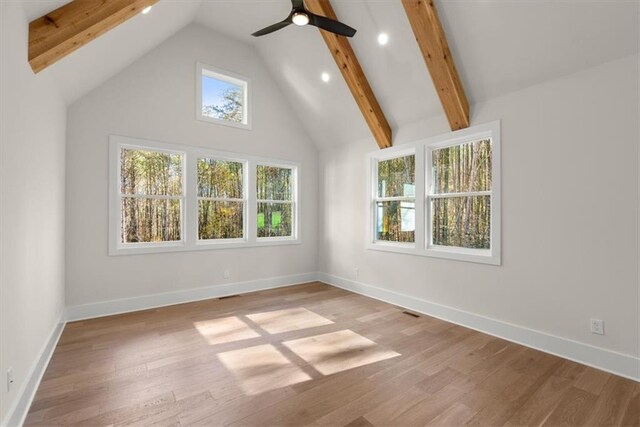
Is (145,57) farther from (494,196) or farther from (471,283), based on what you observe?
(471,283)

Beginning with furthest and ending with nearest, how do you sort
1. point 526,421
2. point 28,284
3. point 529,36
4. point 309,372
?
1. point 529,36
2. point 309,372
3. point 28,284
4. point 526,421

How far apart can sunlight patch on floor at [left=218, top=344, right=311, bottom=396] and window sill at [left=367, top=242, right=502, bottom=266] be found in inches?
90.1

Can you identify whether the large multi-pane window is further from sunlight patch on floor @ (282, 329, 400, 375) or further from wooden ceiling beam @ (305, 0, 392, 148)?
sunlight patch on floor @ (282, 329, 400, 375)

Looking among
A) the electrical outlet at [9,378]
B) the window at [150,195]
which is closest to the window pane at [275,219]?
the window at [150,195]

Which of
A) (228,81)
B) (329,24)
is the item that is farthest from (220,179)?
(329,24)

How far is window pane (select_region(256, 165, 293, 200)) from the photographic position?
534cm

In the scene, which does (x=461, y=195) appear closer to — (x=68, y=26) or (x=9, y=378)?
(x=68, y=26)

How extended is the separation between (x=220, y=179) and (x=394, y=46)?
3.15m

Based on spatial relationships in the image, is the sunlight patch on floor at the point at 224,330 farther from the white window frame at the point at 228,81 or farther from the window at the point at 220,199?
the white window frame at the point at 228,81

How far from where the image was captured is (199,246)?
15.0 ft

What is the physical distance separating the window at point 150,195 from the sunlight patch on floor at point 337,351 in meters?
2.58

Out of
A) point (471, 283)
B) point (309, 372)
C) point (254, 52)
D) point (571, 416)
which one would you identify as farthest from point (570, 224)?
point (254, 52)

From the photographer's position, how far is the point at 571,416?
1985 mm

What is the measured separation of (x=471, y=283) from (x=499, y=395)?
5.02ft
